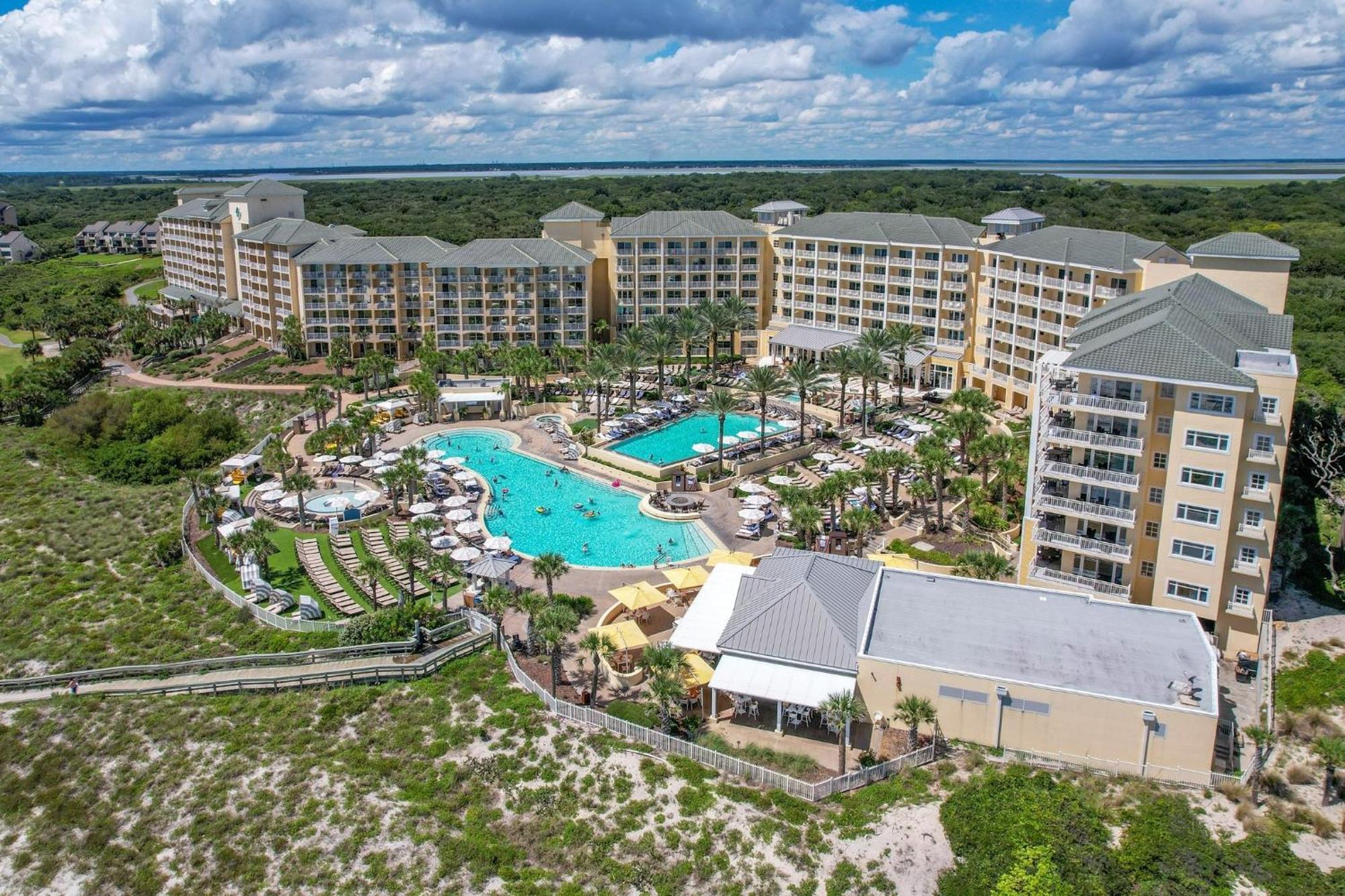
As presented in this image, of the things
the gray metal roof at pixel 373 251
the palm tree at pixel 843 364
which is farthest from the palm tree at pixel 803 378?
the gray metal roof at pixel 373 251

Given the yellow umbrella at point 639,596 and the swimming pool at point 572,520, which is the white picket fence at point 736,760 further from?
the swimming pool at point 572,520

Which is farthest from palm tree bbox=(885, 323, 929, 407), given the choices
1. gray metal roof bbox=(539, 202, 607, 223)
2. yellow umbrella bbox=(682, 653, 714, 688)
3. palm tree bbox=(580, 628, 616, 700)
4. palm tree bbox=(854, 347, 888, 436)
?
palm tree bbox=(580, 628, 616, 700)

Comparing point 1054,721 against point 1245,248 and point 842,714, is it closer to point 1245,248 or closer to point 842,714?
point 842,714

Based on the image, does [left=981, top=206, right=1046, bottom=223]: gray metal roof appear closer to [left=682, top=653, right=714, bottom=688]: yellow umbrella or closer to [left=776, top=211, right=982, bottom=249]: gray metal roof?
[left=776, top=211, right=982, bottom=249]: gray metal roof

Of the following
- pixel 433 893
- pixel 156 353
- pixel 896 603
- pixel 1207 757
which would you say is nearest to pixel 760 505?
pixel 896 603

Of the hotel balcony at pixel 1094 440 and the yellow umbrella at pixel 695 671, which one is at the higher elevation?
the hotel balcony at pixel 1094 440

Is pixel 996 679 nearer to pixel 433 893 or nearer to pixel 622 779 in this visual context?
pixel 622 779
